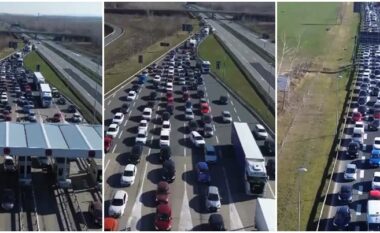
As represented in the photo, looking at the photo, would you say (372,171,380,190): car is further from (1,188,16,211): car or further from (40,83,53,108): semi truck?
(1,188,16,211): car

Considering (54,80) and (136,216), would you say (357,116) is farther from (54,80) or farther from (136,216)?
(54,80)

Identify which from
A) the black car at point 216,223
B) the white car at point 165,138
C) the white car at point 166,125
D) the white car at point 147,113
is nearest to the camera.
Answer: the black car at point 216,223

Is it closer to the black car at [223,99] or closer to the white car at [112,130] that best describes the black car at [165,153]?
the white car at [112,130]

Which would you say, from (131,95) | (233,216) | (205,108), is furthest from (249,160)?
(131,95)

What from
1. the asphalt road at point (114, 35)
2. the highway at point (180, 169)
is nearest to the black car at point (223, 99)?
the highway at point (180, 169)

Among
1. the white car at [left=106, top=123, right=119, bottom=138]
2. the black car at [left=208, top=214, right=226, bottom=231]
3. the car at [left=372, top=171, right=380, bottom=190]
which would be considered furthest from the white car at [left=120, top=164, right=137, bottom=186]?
the car at [left=372, top=171, right=380, bottom=190]
